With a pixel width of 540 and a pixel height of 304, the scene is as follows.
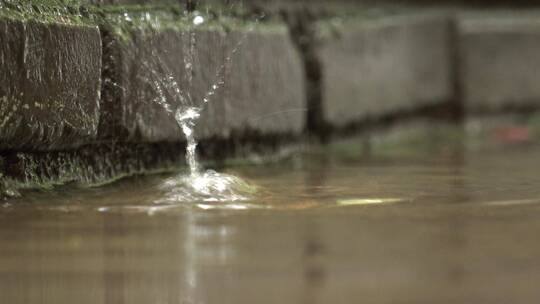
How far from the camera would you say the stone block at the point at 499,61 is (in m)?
5.30

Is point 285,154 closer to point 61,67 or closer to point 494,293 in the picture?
point 61,67

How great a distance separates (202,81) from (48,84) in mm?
707

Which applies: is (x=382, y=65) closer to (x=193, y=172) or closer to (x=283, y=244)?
(x=193, y=172)

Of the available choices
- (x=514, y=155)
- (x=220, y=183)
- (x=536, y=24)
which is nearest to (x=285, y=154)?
(x=514, y=155)

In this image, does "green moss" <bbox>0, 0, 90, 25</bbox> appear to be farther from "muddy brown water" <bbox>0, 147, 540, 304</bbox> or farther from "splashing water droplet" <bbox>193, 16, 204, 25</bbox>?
"splashing water droplet" <bbox>193, 16, 204, 25</bbox>

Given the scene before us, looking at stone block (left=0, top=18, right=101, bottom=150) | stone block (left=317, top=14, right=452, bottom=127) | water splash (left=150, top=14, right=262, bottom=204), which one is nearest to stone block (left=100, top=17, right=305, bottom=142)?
water splash (left=150, top=14, right=262, bottom=204)

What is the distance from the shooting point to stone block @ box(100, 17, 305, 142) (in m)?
2.81

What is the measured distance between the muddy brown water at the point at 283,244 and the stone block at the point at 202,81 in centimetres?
18

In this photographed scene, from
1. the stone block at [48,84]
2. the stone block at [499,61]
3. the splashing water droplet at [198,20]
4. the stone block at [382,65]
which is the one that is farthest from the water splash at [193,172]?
the stone block at [499,61]

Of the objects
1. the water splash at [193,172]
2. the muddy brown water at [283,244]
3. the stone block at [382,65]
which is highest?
the stone block at [382,65]

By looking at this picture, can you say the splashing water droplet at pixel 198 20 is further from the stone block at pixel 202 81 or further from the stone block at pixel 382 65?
the stone block at pixel 382 65

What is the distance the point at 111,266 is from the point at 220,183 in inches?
36.8

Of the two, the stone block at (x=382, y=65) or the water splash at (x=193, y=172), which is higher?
the stone block at (x=382, y=65)

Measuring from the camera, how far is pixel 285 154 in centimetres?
383
